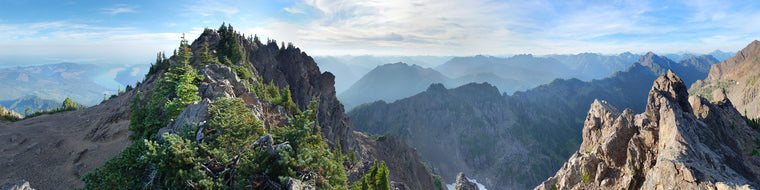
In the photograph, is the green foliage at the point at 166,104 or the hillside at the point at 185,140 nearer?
the hillside at the point at 185,140

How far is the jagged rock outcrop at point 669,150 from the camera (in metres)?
20.2

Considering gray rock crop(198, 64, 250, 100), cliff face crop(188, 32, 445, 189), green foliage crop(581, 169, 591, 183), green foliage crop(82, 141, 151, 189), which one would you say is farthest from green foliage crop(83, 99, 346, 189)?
cliff face crop(188, 32, 445, 189)

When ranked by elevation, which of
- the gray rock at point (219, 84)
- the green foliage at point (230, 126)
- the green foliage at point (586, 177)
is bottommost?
the green foliage at point (586, 177)

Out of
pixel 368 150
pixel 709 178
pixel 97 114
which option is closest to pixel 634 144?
pixel 709 178

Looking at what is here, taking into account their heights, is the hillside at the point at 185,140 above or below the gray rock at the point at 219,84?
below

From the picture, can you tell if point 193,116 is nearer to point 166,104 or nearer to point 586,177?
point 166,104

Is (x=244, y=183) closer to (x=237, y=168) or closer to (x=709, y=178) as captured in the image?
(x=237, y=168)

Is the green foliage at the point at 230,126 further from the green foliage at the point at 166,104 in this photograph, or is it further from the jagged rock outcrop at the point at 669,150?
the jagged rock outcrop at the point at 669,150

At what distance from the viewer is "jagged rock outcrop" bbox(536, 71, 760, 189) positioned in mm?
20250

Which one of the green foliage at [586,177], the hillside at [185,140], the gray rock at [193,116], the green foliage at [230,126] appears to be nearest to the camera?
the hillside at [185,140]

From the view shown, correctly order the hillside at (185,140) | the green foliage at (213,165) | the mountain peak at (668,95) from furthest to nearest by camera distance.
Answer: the mountain peak at (668,95) → the hillside at (185,140) → the green foliage at (213,165)

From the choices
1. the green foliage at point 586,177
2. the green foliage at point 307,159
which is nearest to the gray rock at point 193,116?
the green foliage at point 307,159

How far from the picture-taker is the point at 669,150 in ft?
74.5

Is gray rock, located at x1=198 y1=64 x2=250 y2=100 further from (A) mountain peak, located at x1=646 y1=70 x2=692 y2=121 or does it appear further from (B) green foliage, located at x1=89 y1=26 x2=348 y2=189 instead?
(A) mountain peak, located at x1=646 y1=70 x2=692 y2=121
